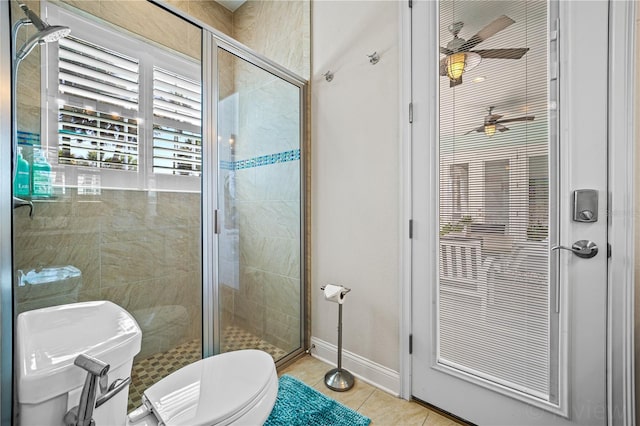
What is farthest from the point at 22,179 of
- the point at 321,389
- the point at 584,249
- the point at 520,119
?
the point at 584,249

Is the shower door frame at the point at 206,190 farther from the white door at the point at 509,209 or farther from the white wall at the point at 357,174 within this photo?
the white door at the point at 509,209

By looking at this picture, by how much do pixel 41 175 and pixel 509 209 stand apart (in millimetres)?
2034

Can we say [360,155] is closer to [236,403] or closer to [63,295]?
[236,403]

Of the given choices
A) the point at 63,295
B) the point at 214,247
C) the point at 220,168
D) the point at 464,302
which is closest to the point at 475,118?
the point at 464,302

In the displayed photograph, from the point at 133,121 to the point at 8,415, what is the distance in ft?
4.06

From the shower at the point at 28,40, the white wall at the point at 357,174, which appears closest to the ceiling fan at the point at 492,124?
the white wall at the point at 357,174

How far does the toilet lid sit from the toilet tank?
151 millimetres

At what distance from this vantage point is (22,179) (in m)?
1.12

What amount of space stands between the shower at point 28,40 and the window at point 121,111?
6cm

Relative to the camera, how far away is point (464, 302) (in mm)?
1443

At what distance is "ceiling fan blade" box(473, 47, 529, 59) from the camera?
50.4 inches

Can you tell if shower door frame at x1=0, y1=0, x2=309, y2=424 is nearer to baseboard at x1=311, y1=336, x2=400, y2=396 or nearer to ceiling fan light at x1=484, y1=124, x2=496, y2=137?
baseboard at x1=311, y1=336, x2=400, y2=396

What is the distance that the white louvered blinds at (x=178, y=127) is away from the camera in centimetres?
156

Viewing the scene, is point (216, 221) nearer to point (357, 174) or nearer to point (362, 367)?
point (357, 174)
